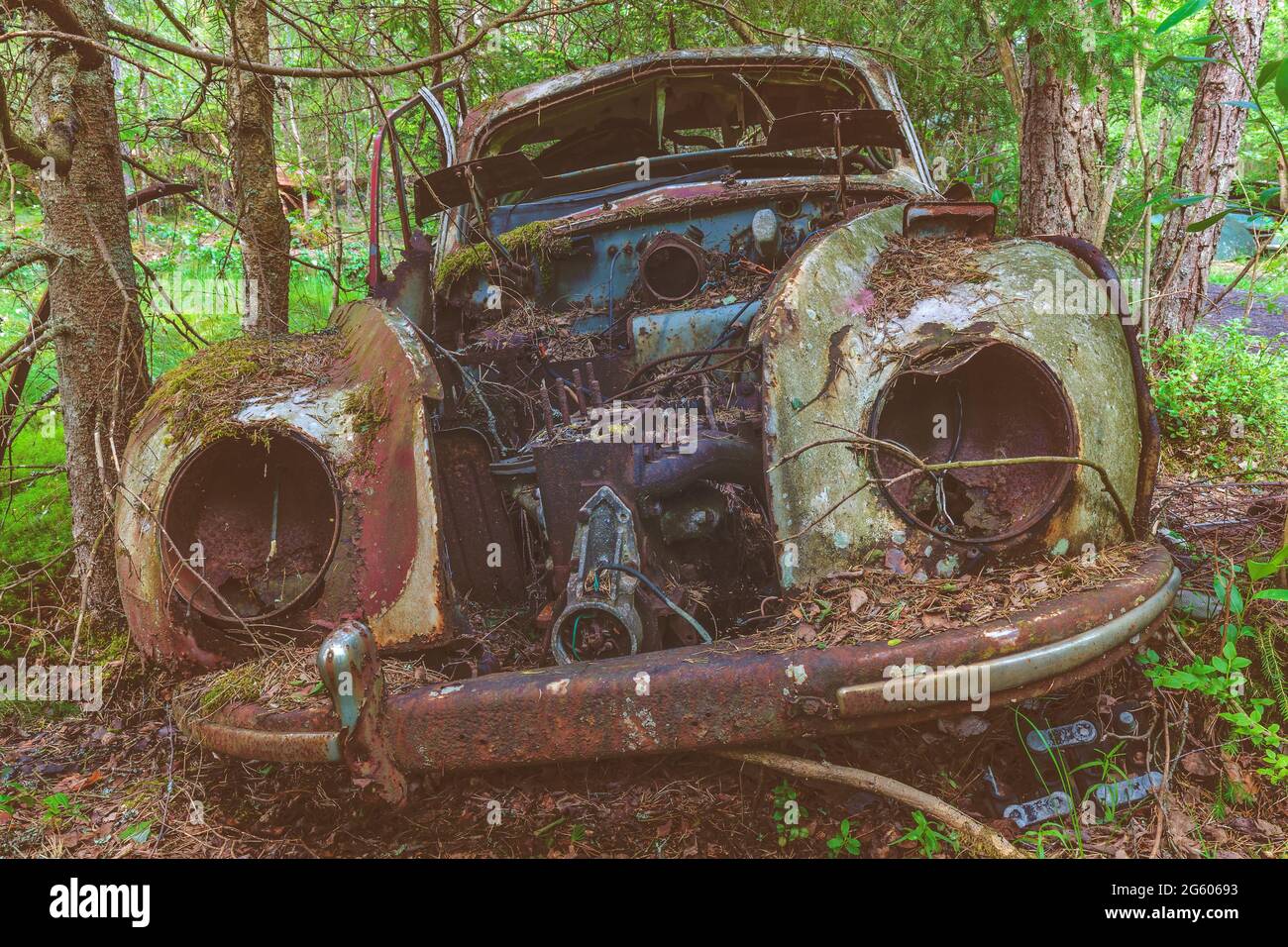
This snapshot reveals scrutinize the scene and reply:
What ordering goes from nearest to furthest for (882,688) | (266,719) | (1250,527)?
(882,688) → (266,719) → (1250,527)

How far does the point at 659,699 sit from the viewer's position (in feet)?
5.40

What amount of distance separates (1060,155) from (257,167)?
15.0ft

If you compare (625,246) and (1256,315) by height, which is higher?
(1256,315)

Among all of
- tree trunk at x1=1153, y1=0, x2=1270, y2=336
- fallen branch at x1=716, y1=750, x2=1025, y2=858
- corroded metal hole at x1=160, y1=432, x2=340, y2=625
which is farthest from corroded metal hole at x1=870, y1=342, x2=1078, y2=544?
tree trunk at x1=1153, y1=0, x2=1270, y2=336

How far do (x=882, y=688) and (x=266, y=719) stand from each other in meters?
1.34

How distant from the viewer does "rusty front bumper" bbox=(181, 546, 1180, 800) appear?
1.64 m

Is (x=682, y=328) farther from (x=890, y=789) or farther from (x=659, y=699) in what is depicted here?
(x=890, y=789)

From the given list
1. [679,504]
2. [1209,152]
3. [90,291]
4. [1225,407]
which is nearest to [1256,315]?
[1209,152]

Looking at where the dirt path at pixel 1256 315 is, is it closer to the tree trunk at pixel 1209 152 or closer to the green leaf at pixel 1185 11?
the tree trunk at pixel 1209 152

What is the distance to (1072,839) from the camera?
1.89m

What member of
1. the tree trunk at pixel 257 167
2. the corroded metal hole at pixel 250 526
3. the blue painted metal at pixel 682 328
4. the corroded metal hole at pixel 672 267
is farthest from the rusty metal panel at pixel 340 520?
the tree trunk at pixel 257 167

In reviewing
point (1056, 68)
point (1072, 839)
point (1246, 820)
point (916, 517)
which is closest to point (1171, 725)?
point (1246, 820)

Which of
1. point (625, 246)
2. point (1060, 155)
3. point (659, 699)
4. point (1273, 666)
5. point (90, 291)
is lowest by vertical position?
point (1273, 666)

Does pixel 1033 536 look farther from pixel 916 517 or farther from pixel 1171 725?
pixel 1171 725
